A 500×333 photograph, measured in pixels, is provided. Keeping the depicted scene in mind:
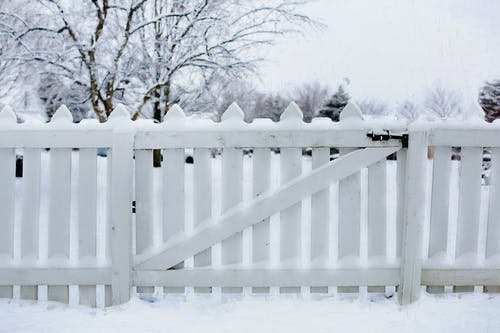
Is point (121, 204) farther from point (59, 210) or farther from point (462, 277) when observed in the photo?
point (462, 277)

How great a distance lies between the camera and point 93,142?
9.91 feet

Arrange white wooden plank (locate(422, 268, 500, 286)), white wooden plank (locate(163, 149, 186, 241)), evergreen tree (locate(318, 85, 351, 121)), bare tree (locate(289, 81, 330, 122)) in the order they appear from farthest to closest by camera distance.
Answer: bare tree (locate(289, 81, 330, 122)) < evergreen tree (locate(318, 85, 351, 121)) < white wooden plank (locate(422, 268, 500, 286)) < white wooden plank (locate(163, 149, 186, 241))

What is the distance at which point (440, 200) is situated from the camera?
3.19 m

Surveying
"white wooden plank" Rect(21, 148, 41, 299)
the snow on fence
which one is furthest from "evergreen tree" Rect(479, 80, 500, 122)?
"white wooden plank" Rect(21, 148, 41, 299)

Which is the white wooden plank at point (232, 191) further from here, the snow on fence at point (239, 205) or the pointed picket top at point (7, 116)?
the pointed picket top at point (7, 116)

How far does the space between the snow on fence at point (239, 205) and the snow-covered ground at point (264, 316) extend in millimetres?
103

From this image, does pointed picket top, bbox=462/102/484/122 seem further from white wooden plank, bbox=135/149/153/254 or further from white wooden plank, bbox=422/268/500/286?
white wooden plank, bbox=135/149/153/254

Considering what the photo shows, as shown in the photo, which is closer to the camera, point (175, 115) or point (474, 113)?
point (175, 115)

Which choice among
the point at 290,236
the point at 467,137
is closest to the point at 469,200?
the point at 467,137

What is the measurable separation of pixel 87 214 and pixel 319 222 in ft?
4.93

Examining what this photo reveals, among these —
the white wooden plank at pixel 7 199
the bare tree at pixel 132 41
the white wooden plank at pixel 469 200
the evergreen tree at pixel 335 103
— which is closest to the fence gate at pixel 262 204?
the white wooden plank at pixel 469 200

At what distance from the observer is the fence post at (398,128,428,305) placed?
3020 millimetres

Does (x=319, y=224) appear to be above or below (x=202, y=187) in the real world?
below

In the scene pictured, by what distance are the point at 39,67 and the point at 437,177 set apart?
433 inches
